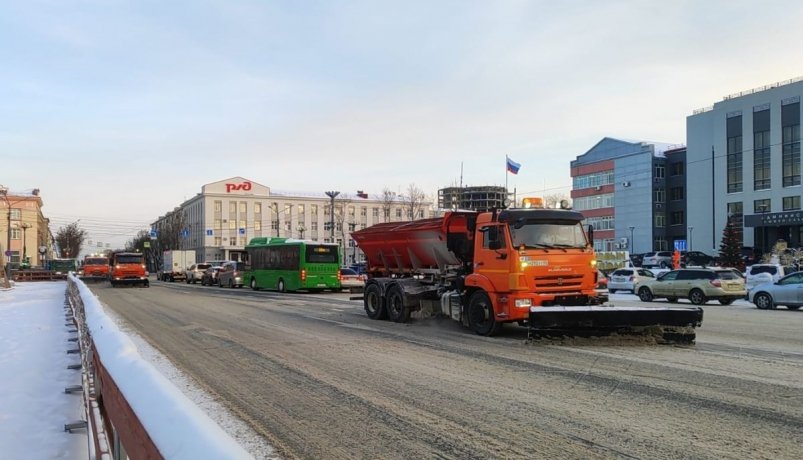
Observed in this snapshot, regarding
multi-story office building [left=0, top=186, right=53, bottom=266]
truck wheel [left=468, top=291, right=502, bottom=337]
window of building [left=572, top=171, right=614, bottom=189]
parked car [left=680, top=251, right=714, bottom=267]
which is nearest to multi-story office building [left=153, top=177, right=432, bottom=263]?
multi-story office building [left=0, top=186, right=53, bottom=266]

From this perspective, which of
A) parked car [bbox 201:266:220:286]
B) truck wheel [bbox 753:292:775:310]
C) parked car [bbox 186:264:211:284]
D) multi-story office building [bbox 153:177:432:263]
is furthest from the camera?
multi-story office building [bbox 153:177:432:263]

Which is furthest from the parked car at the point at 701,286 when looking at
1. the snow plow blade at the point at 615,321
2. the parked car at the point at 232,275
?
the parked car at the point at 232,275

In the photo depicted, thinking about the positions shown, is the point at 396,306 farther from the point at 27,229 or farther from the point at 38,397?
the point at 27,229

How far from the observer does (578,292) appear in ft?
41.7

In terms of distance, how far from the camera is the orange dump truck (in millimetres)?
11359

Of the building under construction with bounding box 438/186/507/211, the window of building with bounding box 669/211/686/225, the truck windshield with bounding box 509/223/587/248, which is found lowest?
the truck windshield with bounding box 509/223/587/248

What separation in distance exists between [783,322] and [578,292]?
308 inches

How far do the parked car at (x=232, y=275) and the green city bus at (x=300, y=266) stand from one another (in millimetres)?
4965

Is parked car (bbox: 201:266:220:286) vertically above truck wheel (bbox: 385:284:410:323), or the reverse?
truck wheel (bbox: 385:284:410:323)

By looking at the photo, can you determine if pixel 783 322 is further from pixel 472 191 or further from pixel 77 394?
pixel 472 191

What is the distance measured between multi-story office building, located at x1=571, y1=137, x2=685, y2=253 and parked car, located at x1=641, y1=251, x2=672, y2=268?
10118 millimetres

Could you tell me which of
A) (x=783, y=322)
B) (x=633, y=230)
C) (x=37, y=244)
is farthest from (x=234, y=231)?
(x=783, y=322)

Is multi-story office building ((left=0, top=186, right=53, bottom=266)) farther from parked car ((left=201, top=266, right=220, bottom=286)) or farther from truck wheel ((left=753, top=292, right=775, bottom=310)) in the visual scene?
truck wheel ((left=753, top=292, right=775, bottom=310))

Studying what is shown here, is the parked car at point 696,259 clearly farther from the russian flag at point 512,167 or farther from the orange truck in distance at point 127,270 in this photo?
the orange truck in distance at point 127,270
